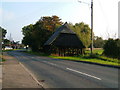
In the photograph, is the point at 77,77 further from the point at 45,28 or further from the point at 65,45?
the point at 45,28

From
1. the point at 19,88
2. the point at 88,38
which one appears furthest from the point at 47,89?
the point at 88,38

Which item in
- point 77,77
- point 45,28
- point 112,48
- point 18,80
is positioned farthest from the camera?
point 45,28

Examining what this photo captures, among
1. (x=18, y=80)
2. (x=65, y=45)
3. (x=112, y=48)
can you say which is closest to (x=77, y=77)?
(x=18, y=80)

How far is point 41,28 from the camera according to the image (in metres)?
67.0

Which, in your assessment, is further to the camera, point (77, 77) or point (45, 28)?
point (45, 28)

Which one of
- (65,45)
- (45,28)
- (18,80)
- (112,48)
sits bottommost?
(18,80)

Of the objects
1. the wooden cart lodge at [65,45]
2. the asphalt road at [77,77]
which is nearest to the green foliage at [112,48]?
the wooden cart lodge at [65,45]

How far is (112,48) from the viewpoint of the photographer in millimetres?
36438

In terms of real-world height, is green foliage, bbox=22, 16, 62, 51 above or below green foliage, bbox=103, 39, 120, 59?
above

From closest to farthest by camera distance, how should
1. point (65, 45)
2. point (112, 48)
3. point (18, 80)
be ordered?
point (18, 80)
point (112, 48)
point (65, 45)

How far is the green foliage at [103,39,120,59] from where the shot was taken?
3569cm

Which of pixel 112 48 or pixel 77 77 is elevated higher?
pixel 112 48

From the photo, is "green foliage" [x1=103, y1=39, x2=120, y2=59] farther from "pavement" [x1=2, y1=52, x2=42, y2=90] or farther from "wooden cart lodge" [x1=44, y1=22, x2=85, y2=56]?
"pavement" [x1=2, y1=52, x2=42, y2=90]

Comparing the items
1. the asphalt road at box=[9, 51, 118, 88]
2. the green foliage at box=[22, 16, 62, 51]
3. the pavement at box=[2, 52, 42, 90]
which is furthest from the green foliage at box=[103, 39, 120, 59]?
the green foliage at box=[22, 16, 62, 51]
